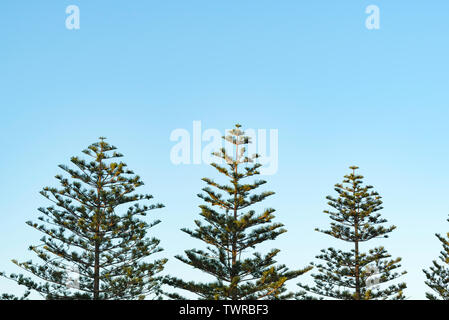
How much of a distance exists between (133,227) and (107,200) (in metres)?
1.54

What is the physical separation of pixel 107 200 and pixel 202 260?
4.69 metres

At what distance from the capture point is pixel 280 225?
19.2 m
